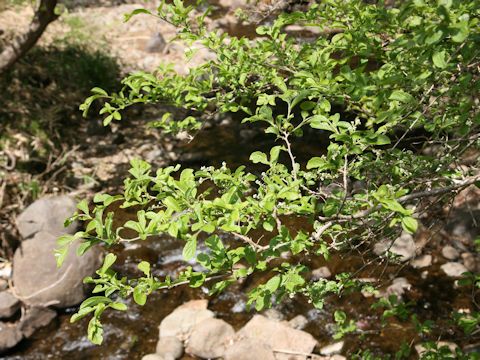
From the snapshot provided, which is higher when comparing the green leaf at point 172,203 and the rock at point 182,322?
the green leaf at point 172,203

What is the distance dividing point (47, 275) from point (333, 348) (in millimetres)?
3324

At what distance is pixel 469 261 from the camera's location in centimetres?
453

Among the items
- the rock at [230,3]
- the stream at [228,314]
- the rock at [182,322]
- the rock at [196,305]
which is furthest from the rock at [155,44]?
the rock at [182,322]

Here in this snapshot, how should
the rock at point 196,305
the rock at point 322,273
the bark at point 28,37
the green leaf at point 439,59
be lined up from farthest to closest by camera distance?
the bark at point 28,37 < the rock at point 322,273 < the rock at point 196,305 < the green leaf at point 439,59

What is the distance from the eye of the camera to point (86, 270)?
456 centimetres

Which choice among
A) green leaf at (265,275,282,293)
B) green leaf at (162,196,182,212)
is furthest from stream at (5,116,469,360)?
green leaf at (162,196,182,212)

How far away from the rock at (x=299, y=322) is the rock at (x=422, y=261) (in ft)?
5.17

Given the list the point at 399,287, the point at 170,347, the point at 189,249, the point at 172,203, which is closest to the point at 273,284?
the point at 189,249

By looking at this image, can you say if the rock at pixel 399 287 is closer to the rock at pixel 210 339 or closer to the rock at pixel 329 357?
the rock at pixel 329 357

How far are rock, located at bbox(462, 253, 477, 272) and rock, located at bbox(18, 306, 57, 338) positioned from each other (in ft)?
16.2

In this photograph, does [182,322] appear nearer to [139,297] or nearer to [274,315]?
[274,315]

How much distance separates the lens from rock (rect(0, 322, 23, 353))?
3988 mm

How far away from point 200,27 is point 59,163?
4.77 m

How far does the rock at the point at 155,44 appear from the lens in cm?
941
